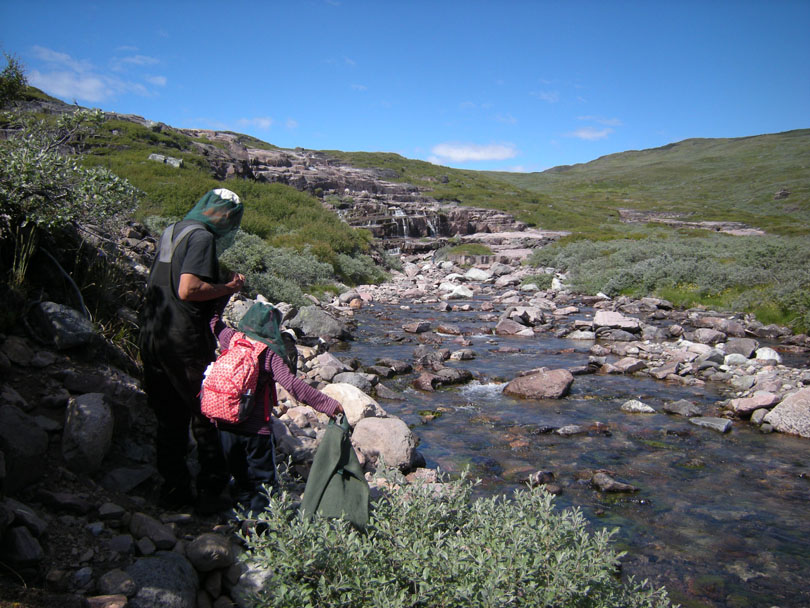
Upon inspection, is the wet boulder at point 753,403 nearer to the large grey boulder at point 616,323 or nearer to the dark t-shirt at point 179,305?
the large grey boulder at point 616,323

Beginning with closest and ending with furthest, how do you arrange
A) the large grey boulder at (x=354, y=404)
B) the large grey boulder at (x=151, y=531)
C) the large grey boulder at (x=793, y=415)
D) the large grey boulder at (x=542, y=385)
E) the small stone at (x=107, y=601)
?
the small stone at (x=107, y=601) < the large grey boulder at (x=151, y=531) < the large grey boulder at (x=354, y=404) < the large grey boulder at (x=793, y=415) < the large grey boulder at (x=542, y=385)

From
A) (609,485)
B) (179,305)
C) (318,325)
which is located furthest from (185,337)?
(318,325)

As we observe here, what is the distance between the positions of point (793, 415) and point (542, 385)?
380 cm

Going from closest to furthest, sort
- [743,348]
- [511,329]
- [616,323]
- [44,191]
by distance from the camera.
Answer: [44,191], [743,348], [616,323], [511,329]

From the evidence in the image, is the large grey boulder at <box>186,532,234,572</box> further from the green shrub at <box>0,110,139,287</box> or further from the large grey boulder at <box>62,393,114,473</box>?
the green shrub at <box>0,110,139,287</box>

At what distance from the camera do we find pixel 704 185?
357 feet

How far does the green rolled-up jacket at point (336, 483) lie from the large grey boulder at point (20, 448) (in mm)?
1691

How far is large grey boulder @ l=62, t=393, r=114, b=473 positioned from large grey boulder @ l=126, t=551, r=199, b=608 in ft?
3.54

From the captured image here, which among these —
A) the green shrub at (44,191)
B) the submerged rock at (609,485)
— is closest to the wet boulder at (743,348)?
the submerged rock at (609,485)

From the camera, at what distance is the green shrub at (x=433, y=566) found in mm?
2500

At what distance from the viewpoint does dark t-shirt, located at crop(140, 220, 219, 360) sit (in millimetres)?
3328

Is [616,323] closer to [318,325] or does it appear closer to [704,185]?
[318,325]

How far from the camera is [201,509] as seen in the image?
12.2ft

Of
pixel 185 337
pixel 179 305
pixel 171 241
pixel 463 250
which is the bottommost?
pixel 185 337
